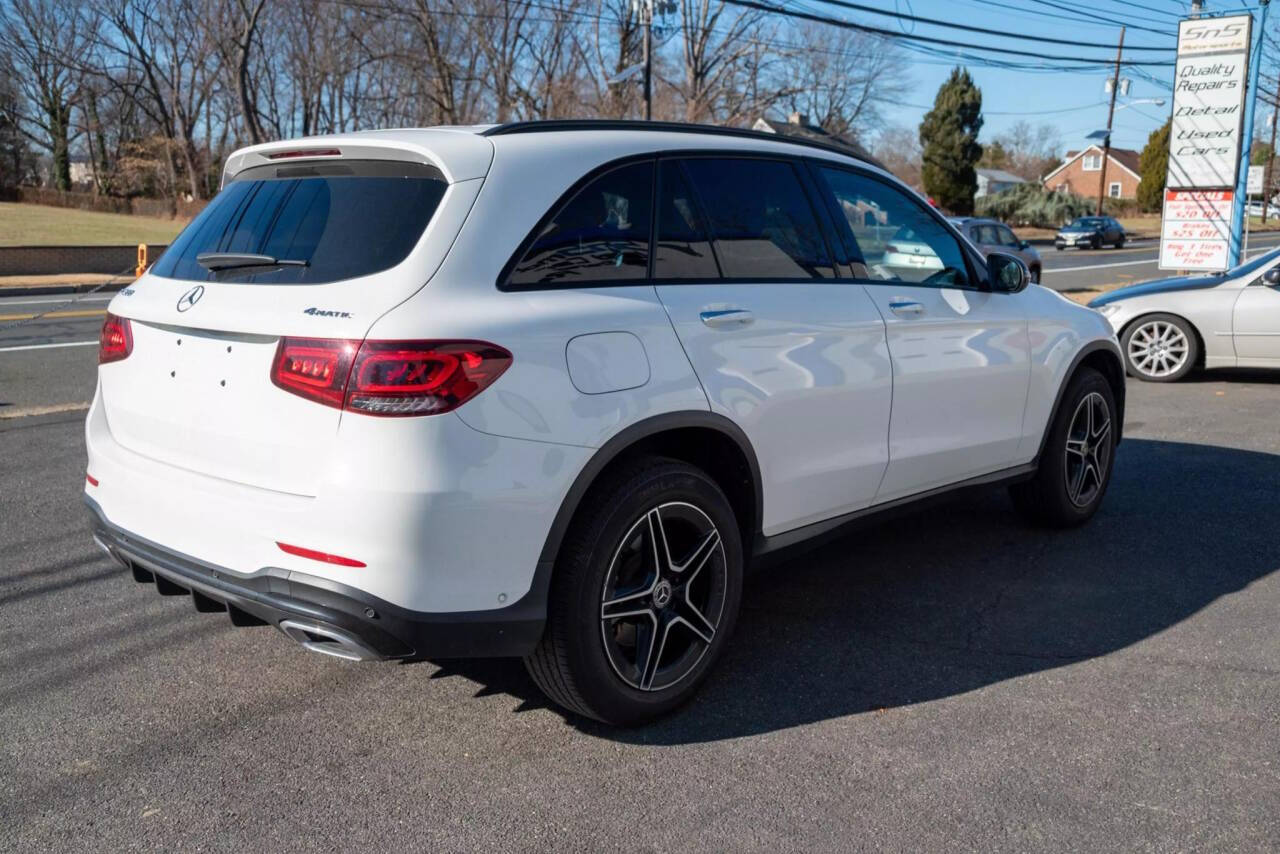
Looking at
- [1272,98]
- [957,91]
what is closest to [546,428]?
[1272,98]

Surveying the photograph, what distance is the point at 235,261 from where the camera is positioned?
3342 millimetres

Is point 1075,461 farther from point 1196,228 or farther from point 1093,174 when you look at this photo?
point 1093,174

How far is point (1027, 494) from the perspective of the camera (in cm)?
553

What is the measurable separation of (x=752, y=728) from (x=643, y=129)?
1990mm

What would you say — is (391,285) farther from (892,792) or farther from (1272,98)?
(1272,98)

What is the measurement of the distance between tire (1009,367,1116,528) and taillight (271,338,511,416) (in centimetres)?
341

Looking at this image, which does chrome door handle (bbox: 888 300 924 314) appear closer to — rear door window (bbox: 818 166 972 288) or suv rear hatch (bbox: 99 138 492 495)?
rear door window (bbox: 818 166 972 288)

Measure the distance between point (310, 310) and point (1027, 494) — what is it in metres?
3.81

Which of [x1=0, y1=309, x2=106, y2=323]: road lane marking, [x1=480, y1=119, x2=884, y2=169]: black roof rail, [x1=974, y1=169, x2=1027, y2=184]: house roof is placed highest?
[x1=974, y1=169, x2=1027, y2=184]: house roof

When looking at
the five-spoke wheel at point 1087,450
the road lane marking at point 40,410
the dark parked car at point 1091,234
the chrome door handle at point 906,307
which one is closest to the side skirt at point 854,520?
the five-spoke wheel at point 1087,450

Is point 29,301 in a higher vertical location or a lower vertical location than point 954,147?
lower

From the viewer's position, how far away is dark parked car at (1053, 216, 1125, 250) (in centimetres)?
4566

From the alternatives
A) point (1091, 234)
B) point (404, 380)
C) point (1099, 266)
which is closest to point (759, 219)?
point (404, 380)

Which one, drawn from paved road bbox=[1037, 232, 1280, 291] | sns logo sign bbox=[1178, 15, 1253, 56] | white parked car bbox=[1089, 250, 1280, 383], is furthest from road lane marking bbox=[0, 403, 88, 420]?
paved road bbox=[1037, 232, 1280, 291]
